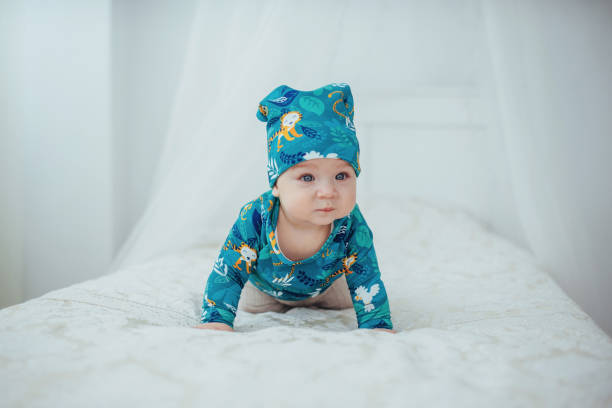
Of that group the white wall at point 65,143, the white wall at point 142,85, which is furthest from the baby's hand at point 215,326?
the white wall at point 142,85

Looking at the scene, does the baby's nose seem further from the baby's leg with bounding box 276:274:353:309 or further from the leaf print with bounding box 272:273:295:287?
the baby's leg with bounding box 276:274:353:309

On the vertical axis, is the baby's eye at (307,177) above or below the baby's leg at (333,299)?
above

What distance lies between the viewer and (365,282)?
1.10 metres

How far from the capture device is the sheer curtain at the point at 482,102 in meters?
1.56

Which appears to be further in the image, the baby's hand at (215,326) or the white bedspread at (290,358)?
the baby's hand at (215,326)

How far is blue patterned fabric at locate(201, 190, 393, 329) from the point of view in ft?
3.49

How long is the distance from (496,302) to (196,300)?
0.82 m

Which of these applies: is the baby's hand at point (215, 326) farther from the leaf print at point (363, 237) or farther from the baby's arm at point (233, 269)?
the leaf print at point (363, 237)

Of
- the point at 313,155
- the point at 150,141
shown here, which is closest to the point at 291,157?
the point at 313,155

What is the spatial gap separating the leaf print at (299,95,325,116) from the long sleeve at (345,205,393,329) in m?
0.29

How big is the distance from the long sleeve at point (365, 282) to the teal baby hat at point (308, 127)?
0.16m

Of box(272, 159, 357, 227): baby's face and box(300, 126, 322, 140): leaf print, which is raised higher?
box(300, 126, 322, 140): leaf print

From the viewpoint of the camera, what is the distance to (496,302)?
1271 mm

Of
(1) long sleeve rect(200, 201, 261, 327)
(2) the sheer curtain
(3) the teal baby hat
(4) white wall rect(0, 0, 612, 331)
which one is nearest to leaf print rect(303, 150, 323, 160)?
(3) the teal baby hat
